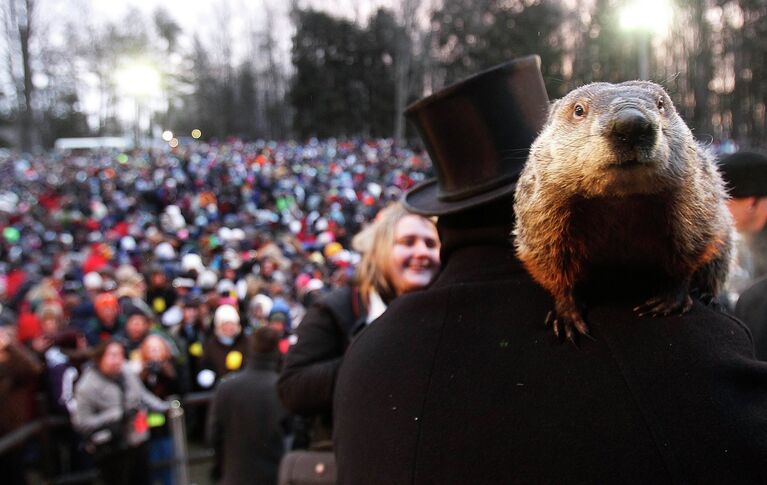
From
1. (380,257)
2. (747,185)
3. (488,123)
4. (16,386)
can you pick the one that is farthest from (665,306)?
(16,386)

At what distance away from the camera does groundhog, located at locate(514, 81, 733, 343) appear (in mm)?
1049

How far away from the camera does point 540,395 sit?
1.12 meters

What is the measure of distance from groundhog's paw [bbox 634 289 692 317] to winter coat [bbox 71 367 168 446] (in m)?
4.59

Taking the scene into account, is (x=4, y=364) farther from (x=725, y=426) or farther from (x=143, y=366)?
(x=725, y=426)

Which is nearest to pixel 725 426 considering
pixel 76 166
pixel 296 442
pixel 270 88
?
pixel 296 442

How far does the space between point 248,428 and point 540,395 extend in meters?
3.62

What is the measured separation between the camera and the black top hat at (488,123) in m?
1.62

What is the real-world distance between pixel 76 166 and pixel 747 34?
35.3 metres

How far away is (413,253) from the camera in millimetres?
2781

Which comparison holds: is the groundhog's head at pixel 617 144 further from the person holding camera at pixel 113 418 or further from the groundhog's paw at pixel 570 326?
the person holding camera at pixel 113 418

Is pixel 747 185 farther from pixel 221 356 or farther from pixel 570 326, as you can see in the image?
pixel 221 356

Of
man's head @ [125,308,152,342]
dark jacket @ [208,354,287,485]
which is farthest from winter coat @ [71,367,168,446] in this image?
man's head @ [125,308,152,342]

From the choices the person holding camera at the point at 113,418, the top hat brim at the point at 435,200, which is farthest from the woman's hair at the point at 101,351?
the top hat brim at the point at 435,200

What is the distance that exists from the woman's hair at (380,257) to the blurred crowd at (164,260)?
101cm
